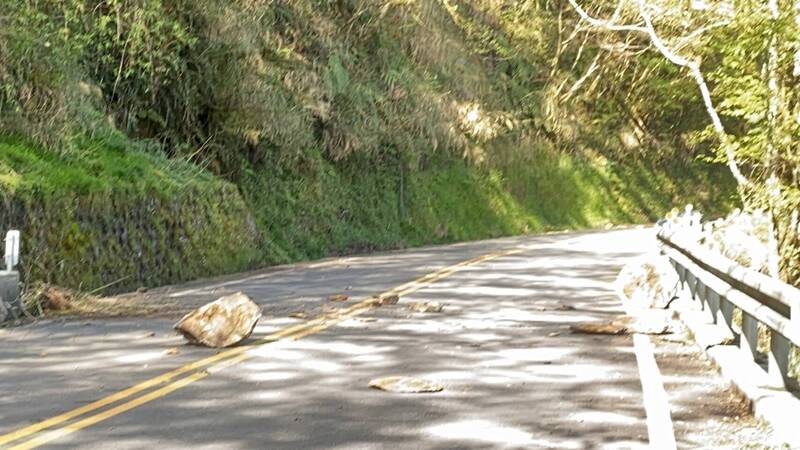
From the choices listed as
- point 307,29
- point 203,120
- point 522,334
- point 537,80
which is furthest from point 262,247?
point 537,80

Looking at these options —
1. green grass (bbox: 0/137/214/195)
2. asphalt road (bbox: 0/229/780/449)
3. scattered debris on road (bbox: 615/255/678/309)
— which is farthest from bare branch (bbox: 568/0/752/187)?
green grass (bbox: 0/137/214/195)

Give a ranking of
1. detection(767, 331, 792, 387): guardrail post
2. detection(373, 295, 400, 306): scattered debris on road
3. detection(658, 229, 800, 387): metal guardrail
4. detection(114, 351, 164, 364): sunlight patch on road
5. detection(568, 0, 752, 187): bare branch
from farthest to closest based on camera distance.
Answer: detection(568, 0, 752, 187): bare branch → detection(373, 295, 400, 306): scattered debris on road → detection(114, 351, 164, 364): sunlight patch on road → detection(767, 331, 792, 387): guardrail post → detection(658, 229, 800, 387): metal guardrail

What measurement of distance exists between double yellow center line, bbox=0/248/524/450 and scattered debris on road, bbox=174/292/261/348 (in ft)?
0.59

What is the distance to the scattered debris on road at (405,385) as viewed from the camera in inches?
398

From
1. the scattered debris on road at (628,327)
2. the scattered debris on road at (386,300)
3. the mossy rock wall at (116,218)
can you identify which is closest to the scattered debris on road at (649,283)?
the scattered debris on road at (628,327)

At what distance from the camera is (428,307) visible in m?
16.7

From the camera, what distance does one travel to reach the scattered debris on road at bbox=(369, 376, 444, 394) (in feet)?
33.2

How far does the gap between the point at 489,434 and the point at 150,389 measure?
299 centimetres

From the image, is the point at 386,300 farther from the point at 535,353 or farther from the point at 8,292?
the point at 535,353

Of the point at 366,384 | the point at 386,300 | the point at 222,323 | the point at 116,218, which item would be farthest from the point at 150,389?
the point at 116,218

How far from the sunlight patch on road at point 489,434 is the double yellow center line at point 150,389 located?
2.22 meters

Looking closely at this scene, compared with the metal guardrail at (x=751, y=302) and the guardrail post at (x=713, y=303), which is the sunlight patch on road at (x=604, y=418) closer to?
the metal guardrail at (x=751, y=302)

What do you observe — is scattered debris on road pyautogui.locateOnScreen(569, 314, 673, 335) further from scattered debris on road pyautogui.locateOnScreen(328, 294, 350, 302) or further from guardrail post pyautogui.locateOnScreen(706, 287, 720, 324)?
scattered debris on road pyautogui.locateOnScreen(328, 294, 350, 302)

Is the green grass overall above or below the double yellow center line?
above
